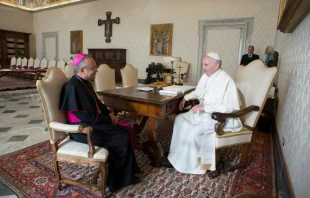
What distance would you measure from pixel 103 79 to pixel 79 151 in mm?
2176

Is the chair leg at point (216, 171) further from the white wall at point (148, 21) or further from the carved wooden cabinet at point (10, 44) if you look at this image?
the carved wooden cabinet at point (10, 44)

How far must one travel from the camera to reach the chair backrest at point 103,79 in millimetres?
3590

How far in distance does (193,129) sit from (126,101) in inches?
32.2

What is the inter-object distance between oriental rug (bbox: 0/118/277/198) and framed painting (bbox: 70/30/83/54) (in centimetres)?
834

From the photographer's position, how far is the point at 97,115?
191cm

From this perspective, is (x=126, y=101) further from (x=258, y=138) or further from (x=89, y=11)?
(x=89, y=11)

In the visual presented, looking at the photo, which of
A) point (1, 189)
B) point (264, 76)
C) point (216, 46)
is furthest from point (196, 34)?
point (1, 189)

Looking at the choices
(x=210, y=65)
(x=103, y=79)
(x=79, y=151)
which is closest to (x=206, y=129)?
(x=210, y=65)

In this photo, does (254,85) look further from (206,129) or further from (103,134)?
(103,134)

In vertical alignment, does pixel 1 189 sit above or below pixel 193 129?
below

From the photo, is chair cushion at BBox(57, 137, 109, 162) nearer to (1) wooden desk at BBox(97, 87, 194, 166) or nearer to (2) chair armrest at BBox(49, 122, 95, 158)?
(2) chair armrest at BBox(49, 122, 95, 158)

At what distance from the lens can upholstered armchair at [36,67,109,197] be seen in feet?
5.45

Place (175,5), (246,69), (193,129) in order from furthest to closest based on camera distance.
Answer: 1. (175,5)
2. (246,69)
3. (193,129)

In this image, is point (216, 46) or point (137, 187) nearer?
point (137, 187)
